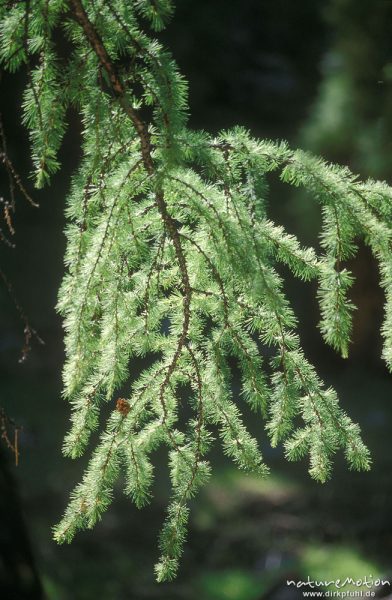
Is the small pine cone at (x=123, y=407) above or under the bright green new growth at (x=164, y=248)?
under

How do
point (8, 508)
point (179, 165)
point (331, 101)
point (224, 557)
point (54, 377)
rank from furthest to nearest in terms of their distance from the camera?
point (54, 377) < point (331, 101) < point (224, 557) < point (8, 508) < point (179, 165)

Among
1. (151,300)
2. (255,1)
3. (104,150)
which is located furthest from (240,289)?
(255,1)

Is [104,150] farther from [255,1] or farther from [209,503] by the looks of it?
[255,1]

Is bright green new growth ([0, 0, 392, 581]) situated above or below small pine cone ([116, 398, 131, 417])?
above

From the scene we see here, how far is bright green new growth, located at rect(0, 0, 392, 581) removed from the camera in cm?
128

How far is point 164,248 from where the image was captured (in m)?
1.44

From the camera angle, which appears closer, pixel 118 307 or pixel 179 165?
pixel 179 165

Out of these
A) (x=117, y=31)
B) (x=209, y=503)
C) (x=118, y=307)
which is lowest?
(x=209, y=503)

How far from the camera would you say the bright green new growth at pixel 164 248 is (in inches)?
50.4

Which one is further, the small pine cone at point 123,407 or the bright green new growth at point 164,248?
the small pine cone at point 123,407

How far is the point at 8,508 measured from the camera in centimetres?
256

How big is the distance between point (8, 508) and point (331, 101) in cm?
349

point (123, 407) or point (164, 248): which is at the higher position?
point (164, 248)

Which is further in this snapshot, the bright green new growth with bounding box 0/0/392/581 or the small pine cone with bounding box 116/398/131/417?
the small pine cone with bounding box 116/398/131/417
